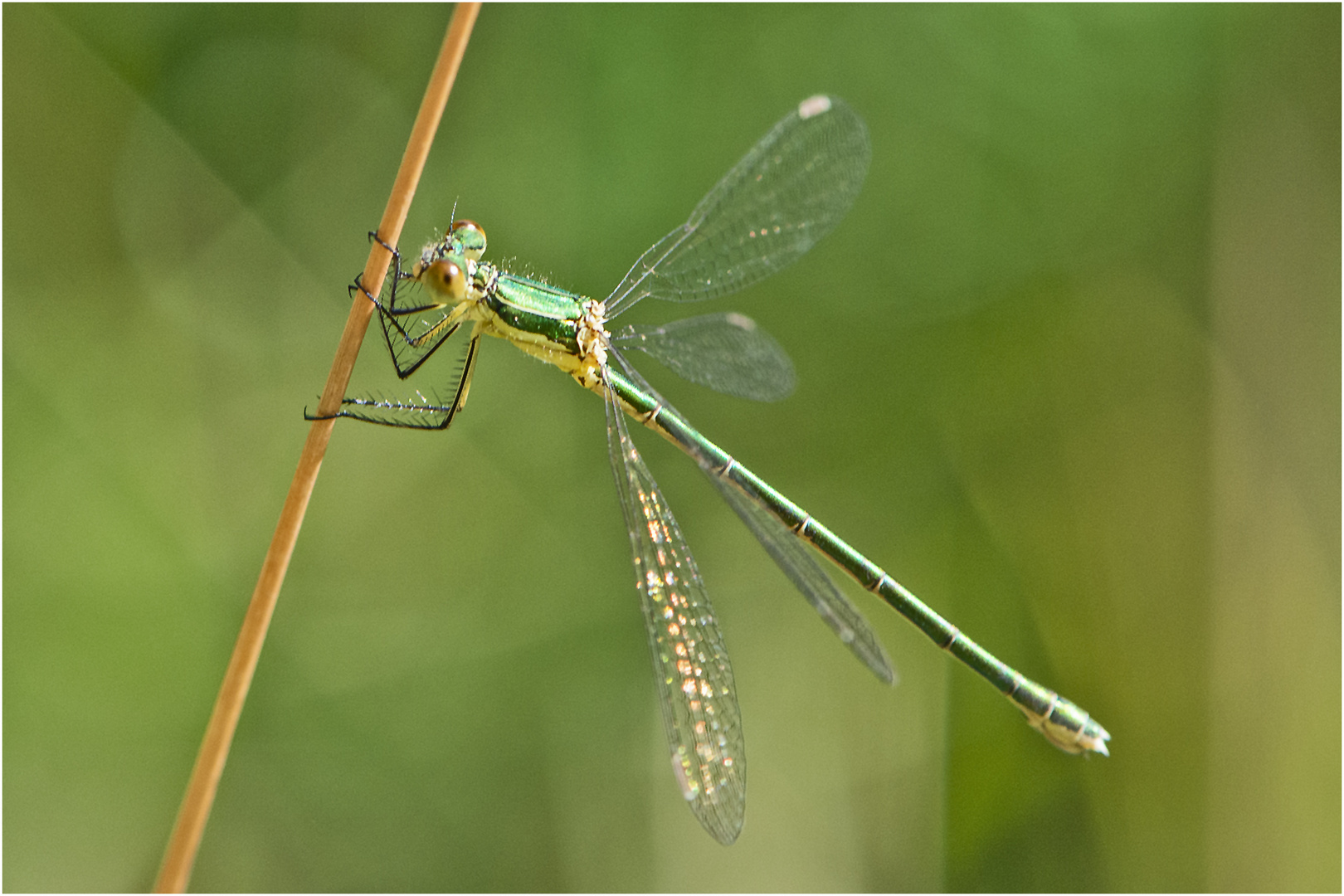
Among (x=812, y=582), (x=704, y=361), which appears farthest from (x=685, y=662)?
(x=704, y=361)

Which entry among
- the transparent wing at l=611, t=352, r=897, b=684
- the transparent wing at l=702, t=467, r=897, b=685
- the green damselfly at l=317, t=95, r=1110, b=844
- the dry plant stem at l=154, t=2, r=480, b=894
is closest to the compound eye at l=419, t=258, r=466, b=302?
the green damselfly at l=317, t=95, r=1110, b=844

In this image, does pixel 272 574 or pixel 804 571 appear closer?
pixel 272 574

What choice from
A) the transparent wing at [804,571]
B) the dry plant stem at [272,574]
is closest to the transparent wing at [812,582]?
the transparent wing at [804,571]

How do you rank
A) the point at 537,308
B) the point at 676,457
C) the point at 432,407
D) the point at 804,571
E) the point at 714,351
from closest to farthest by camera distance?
the point at 432,407 → the point at 537,308 → the point at 804,571 → the point at 714,351 → the point at 676,457

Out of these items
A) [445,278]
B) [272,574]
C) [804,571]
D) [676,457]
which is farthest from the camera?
[676,457]

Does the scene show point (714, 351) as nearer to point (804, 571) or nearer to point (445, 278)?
point (804, 571)

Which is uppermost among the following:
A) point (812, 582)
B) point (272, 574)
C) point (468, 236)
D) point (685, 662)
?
point (468, 236)

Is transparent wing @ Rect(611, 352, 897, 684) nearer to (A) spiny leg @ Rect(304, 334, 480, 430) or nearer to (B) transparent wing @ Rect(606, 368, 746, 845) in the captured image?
(B) transparent wing @ Rect(606, 368, 746, 845)

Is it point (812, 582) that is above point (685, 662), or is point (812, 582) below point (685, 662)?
above
